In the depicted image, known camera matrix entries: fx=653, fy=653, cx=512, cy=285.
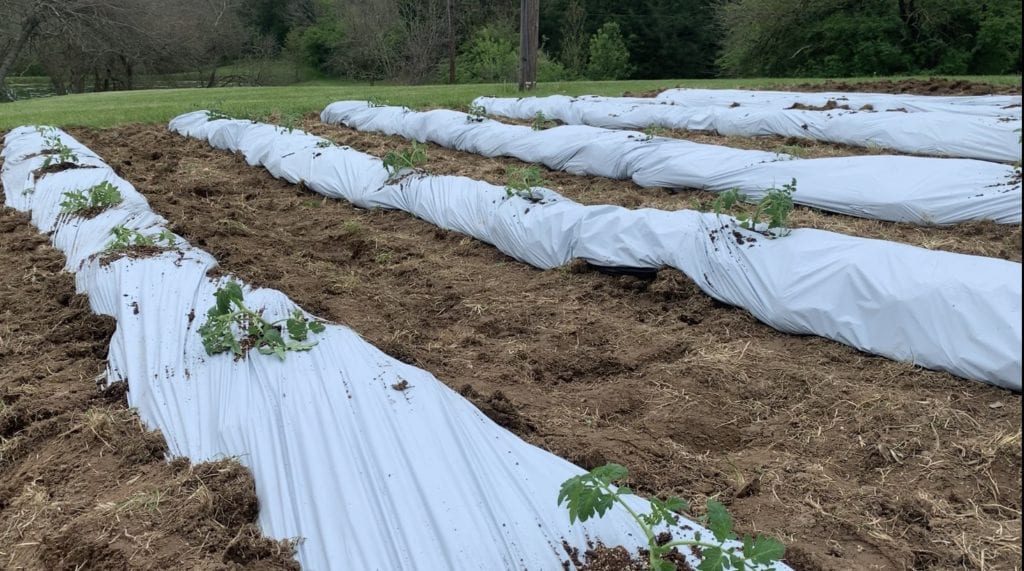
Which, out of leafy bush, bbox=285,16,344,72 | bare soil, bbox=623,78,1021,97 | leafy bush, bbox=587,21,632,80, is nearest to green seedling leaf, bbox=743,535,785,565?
bare soil, bbox=623,78,1021,97

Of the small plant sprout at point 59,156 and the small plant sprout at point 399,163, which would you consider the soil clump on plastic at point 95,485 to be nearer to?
the small plant sprout at point 399,163

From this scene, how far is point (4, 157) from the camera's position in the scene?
7.85 m

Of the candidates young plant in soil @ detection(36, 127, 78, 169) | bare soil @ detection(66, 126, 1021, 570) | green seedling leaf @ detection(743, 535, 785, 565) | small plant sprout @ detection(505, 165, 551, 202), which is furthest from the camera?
young plant in soil @ detection(36, 127, 78, 169)

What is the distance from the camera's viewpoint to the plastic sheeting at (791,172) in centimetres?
479

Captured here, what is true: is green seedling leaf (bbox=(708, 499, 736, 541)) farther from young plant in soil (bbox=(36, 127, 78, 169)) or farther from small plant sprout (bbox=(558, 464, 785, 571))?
young plant in soil (bbox=(36, 127, 78, 169))

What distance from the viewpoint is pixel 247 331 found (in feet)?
9.23

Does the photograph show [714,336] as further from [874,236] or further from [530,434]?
[874,236]

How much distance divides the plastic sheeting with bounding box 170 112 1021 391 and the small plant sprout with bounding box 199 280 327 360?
2258 mm

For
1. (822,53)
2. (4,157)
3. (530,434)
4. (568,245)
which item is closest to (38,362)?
(530,434)

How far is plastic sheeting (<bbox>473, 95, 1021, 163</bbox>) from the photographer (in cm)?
643

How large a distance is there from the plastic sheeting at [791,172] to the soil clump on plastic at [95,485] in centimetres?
475

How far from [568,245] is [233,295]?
242 centimetres

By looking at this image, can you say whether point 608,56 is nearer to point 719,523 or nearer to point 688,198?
point 688,198

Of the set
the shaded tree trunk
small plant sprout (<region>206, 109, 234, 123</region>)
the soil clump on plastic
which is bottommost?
the soil clump on plastic
